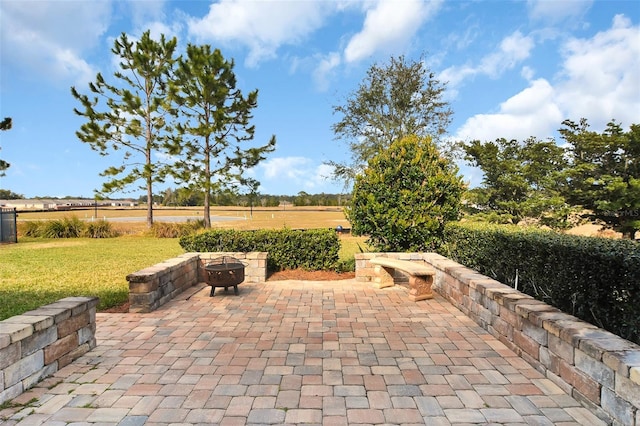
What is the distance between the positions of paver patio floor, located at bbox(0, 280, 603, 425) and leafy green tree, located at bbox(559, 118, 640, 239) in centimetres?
1122

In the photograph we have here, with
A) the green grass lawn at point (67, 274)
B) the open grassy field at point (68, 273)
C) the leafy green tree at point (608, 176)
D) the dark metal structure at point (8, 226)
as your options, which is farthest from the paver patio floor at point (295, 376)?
the dark metal structure at point (8, 226)

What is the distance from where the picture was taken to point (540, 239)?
4.12 meters

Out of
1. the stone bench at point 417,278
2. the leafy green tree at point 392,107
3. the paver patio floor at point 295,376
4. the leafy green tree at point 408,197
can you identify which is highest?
the leafy green tree at point 392,107

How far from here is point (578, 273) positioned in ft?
10.9

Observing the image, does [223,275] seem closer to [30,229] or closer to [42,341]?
[42,341]

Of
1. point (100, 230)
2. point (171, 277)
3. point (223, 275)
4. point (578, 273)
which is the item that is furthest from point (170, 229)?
point (578, 273)

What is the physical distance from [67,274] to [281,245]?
15.3 ft

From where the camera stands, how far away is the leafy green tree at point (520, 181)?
13812 millimetres

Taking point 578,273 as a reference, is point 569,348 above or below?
below

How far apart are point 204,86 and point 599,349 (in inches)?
696

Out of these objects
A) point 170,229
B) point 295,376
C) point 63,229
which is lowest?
point 295,376

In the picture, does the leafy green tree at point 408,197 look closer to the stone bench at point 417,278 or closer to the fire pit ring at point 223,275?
the stone bench at point 417,278

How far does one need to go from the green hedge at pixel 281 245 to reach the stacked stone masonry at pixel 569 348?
139 inches

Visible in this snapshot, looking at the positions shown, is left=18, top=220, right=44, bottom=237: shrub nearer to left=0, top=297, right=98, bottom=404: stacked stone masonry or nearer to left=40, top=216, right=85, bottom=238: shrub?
left=40, top=216, right=85, bottom=238: shrub
